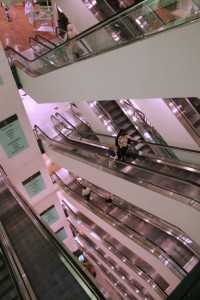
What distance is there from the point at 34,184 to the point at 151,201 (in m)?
6.34

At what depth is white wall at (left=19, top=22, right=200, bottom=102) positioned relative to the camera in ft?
11.9

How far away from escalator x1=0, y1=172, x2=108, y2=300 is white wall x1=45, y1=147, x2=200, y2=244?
85.5 inches

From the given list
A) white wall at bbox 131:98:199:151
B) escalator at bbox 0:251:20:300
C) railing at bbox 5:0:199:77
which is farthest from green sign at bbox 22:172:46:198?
white wall at bbox 131:98:199:151

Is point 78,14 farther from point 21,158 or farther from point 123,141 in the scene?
point 21,158

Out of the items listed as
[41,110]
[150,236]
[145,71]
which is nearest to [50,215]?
[41,110]

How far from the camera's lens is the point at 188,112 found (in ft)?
22.6

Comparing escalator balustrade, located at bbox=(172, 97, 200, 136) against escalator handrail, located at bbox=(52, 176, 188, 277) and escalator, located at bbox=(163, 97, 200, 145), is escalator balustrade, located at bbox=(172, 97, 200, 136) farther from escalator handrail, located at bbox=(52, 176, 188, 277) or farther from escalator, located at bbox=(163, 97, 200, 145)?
escalator handrail, located at bbox=(52, 176, 188, 277)

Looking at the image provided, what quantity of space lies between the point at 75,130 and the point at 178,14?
6514 mm

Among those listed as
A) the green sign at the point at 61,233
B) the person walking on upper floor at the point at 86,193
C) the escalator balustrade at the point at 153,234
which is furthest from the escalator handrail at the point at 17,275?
the green sign at the point at 61,233

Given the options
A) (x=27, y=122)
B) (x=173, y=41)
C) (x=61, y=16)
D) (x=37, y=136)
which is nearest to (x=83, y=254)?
(x=37, y=136)

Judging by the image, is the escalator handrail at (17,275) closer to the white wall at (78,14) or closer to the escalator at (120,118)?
the escalator at (120,118)

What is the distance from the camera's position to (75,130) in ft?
32.6

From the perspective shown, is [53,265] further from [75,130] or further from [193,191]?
[75,130]

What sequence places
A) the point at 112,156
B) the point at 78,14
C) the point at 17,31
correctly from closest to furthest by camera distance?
the point at 112,156, the point at 78,14, the point at 17,31
